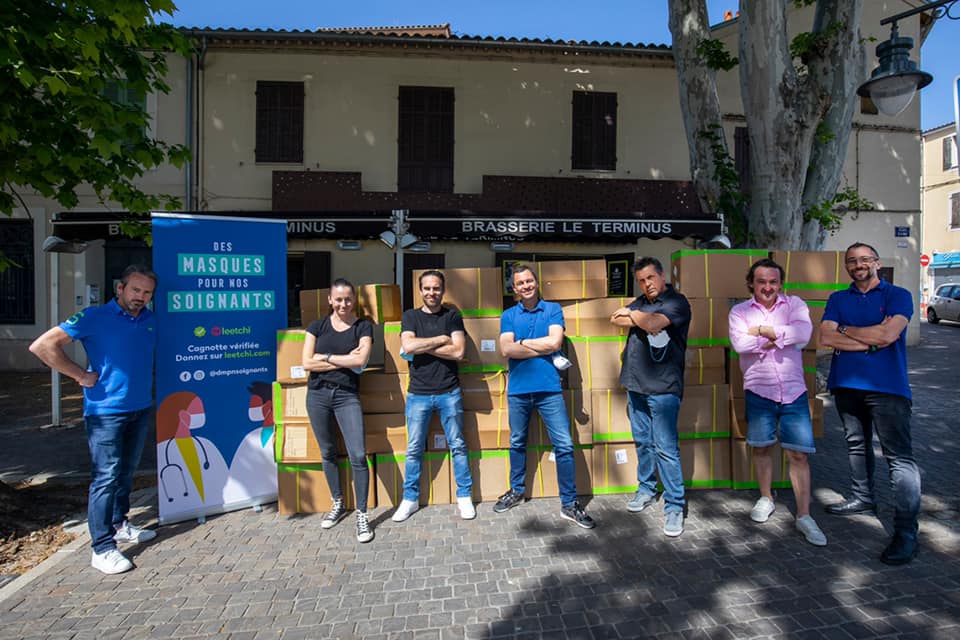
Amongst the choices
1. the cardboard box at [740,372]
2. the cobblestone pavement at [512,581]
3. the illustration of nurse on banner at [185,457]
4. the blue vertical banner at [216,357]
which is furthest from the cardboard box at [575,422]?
the illustration of nurse on banner at [185,457]

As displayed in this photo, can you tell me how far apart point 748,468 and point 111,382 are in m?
4.93

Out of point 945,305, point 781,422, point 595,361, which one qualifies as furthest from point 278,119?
point 945,305

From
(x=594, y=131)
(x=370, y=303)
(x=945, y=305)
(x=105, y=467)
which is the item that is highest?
(x=594, y=131)

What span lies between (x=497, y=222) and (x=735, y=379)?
354cm

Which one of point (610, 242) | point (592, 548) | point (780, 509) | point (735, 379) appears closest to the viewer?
point (592, 548)

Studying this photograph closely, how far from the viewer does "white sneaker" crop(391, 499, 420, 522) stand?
3.95m

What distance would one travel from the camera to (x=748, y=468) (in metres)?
4.46

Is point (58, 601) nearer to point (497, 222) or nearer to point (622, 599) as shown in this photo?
point (622, 599)

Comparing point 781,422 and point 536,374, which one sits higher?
point 536,374

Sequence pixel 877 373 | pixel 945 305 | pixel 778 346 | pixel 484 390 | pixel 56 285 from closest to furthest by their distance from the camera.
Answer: pixel 877 373 < pixel 778 346 < pixel 484 390 < pixel 56 285 < pixel 945 305

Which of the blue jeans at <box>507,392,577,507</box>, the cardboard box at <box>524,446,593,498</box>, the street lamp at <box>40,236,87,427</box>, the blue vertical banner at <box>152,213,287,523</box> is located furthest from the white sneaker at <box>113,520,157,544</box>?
the street lamp at <box>40,236,87,427</box>

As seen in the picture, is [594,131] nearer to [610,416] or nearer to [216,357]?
[610,416]

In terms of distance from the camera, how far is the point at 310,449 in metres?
4.04

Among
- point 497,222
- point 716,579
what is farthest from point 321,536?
point 497,222
